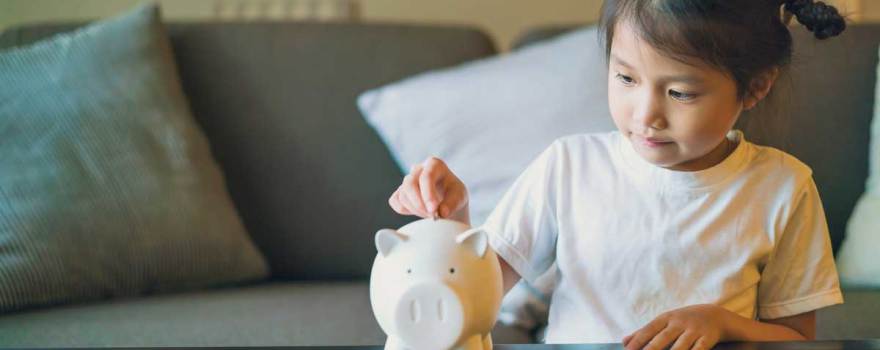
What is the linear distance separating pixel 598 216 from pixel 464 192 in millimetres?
163

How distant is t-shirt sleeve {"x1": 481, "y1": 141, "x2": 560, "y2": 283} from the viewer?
874 mm

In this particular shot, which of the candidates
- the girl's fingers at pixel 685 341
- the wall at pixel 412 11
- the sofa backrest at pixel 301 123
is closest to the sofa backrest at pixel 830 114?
the girl's fingers at pixel 685 341

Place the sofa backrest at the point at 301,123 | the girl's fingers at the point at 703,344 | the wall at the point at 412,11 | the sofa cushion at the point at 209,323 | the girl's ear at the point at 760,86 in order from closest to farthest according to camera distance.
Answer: the girl's fingers at the point at 703,344
the girl's ear at the point at 760,86
the sofa cushion at the point at 209,323
the sofa backrest at the point at 301,123
the wall at the point at 412,11

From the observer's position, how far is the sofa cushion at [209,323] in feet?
3.71

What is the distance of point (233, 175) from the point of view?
1.50m

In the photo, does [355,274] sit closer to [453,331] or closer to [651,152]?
[651,152]

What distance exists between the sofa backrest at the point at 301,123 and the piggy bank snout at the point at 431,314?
2.75 ft

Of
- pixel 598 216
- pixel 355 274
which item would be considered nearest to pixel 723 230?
pixel 598 216

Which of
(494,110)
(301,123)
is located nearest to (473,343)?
(494,110)

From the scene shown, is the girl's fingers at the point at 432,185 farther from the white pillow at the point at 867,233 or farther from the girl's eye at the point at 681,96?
the white pillow at the point at 867,233

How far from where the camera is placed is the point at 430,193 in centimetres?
71

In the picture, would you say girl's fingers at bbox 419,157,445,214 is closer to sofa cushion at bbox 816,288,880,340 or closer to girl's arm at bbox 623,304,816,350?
girl's arm at bbox 623,304,816,350

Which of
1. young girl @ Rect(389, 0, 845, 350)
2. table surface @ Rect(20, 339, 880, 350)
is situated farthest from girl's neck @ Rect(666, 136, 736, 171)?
table surface @ Rect(20, 339, 880, 350)

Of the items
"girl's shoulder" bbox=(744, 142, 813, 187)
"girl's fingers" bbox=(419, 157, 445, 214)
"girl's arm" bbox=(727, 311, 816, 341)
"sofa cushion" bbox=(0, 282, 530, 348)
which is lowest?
"sofa cushion" bbox=(0, 282, 530, 348)
